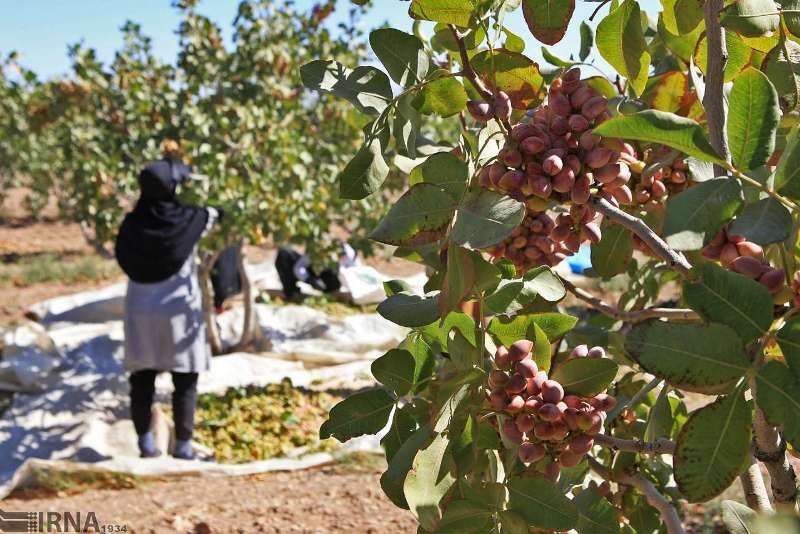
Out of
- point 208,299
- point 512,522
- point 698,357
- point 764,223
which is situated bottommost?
point 208,299

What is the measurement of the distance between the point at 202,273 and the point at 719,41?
504cm

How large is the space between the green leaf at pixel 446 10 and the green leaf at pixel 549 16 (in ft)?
0.21

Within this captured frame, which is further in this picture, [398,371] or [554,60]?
[554,60]

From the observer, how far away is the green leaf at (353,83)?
3.11 ft

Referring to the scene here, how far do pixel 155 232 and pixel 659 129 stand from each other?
3774mm

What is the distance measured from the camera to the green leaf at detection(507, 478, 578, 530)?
0.92 m

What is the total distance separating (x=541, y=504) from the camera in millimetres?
935

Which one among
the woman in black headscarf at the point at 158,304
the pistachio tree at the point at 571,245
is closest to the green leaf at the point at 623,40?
the pistachio tree at the point at 571,245

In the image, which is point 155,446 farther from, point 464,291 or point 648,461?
point 464,291

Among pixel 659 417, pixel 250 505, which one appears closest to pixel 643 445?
pixel 659 417

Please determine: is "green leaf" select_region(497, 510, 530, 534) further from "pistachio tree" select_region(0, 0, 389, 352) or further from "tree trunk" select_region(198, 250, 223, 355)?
"tree trunk" select_region(198, 250, 223, 355)

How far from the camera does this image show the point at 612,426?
4.60 feet

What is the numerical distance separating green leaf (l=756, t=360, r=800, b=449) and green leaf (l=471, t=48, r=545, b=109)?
472 millimetres

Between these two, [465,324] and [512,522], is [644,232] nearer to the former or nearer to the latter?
[465,324]
